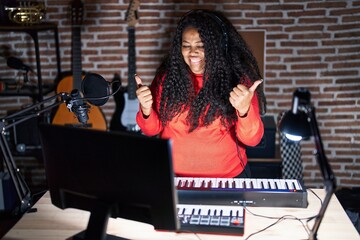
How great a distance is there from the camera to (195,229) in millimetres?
1694

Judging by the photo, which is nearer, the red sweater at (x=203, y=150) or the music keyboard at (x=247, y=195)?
the music keyboard at (x=247, y=195)

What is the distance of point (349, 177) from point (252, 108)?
7.54ft

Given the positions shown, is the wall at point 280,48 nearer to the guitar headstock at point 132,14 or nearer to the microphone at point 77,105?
the guitar headstock at point 132,14

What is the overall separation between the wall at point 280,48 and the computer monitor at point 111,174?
8.22 ft

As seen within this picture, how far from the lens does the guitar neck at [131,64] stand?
149 inches

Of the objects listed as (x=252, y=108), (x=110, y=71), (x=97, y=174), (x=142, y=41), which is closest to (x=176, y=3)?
(x=142, y=41)

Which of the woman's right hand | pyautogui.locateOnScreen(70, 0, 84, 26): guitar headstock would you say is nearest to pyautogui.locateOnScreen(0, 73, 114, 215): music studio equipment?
the woman's right hand

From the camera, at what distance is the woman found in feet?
7.57

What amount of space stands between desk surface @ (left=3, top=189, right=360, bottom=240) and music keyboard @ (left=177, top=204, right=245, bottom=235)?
0.02 meters

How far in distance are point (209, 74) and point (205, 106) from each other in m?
0.17

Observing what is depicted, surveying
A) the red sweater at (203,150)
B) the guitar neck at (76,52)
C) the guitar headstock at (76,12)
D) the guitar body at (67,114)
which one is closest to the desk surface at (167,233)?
the red sweater at (203,150)

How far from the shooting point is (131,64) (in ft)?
12.6

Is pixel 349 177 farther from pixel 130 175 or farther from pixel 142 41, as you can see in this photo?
pixel 130 175

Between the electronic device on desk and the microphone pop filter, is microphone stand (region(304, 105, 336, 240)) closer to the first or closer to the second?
the electronic device on desk
